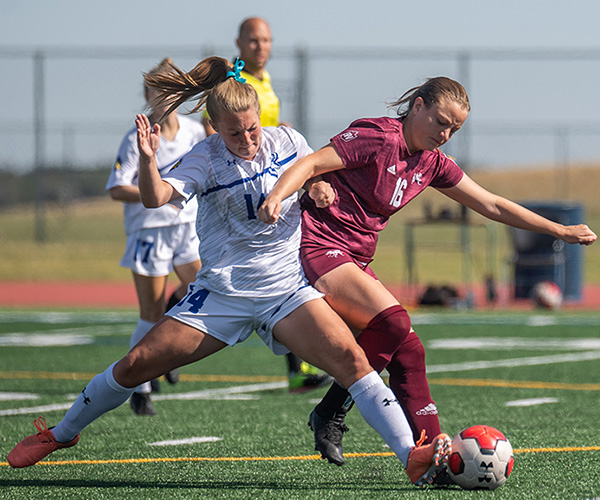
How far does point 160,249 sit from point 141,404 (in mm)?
1010

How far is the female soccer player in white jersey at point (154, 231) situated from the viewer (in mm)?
6496

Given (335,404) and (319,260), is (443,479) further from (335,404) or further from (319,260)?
(319,260)

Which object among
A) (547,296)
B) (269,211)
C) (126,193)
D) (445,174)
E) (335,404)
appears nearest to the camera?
(269,211)

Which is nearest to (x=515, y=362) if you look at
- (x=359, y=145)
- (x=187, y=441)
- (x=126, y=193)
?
(x=126, y=193)

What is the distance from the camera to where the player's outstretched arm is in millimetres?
3859

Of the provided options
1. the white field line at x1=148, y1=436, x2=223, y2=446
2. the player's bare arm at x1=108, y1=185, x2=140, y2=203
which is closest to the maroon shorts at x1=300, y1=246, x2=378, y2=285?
the white field line at x1=148, y1=436, x2=223, y2=446

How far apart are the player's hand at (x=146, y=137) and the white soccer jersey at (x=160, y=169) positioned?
8.03ft

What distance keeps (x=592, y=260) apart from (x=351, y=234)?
2050 cm

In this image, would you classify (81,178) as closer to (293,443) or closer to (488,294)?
(488,294)

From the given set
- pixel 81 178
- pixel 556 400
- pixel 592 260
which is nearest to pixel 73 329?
pixel 556 400

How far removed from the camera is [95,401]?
4164 millimetres

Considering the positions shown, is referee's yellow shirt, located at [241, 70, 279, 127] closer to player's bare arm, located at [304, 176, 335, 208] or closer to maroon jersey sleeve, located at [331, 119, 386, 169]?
maroon jersey sleeve, located at [331, 119, 386, 169]

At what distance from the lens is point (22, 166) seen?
20859mm

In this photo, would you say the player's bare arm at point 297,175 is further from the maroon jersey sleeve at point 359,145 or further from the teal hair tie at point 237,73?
the teal hair tie at point 237,73
